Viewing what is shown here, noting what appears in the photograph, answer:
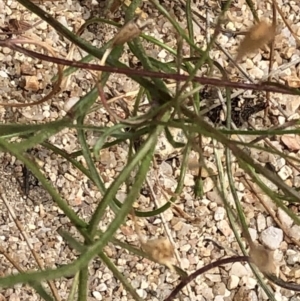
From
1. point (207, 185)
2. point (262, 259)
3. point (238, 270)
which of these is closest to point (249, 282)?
point (238, 270)

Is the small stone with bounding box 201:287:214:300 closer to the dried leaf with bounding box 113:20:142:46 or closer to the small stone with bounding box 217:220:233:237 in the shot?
the small stone with bounding box 217:220:233:237

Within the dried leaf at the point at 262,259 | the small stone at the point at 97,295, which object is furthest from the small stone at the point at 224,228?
the dried leaf at the point at 262,259

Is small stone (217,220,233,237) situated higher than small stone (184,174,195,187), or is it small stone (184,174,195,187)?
small stone (184,174,195,187)

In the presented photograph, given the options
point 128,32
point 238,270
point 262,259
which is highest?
point 238,270

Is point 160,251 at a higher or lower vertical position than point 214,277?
lower

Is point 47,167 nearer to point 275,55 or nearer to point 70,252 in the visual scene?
point 70,252

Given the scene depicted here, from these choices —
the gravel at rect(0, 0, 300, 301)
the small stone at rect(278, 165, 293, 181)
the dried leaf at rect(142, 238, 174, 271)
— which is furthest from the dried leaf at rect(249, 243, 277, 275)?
the small stone at rect(278, 165, 293, 181)

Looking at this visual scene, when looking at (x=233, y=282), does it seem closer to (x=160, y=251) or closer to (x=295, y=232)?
(x=295, y=232)

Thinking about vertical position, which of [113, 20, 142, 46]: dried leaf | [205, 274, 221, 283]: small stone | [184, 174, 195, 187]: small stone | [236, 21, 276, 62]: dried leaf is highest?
[184, 174, 195, 187]: small stone
